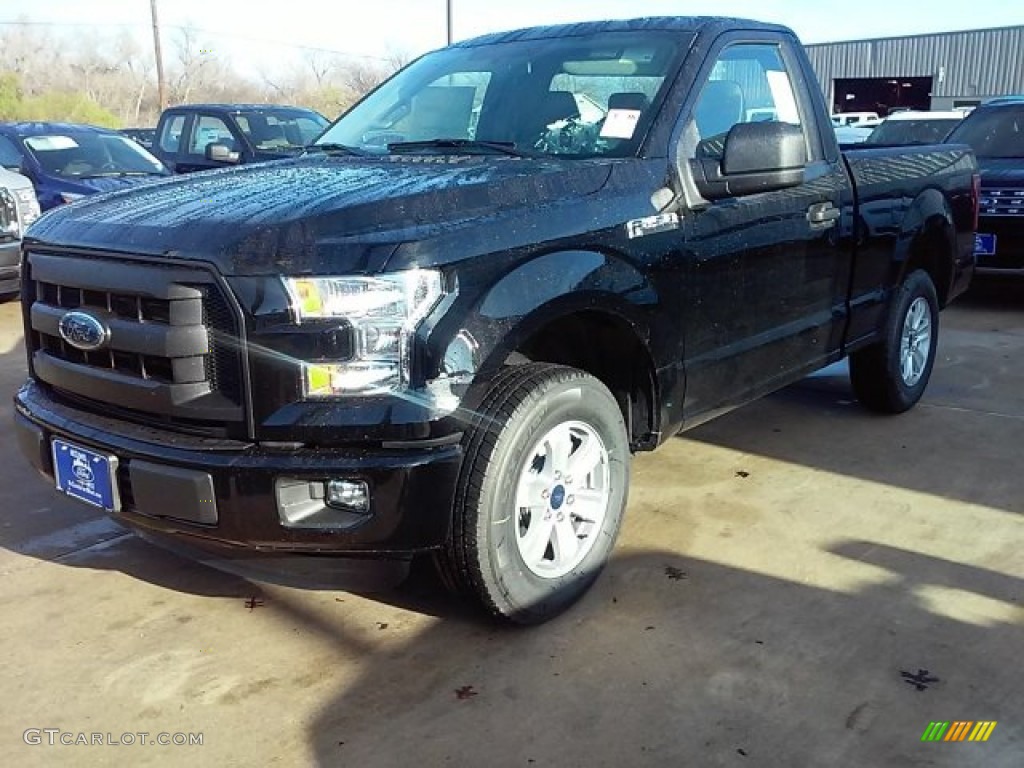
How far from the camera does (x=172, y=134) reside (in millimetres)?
12289

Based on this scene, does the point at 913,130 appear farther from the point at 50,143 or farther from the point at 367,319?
the point at 367,319

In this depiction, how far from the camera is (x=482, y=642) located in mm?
3150

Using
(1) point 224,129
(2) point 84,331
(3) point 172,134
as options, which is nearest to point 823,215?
(2) point 84,331

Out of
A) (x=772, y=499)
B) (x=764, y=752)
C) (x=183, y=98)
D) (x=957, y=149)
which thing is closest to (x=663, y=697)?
(x=764, y=752)

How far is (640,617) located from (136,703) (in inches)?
61.6

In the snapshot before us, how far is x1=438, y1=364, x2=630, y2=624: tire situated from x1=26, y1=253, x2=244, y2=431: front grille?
2.35ft

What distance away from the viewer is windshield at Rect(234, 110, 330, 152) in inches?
454

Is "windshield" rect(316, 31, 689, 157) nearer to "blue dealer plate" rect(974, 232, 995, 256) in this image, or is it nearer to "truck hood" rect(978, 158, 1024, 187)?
"truck hood" rect(978, 158, 1024, 187)

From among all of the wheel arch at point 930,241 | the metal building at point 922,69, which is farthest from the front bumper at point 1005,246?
the metal building at point 922,69

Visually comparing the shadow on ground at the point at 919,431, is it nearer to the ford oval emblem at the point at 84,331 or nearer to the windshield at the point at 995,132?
the ford oval emblem at the point at 84,331

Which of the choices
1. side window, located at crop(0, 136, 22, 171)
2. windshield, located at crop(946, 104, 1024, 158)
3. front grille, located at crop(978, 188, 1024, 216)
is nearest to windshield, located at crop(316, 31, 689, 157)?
front grille, located at crop(978, 188, 1024, 216)

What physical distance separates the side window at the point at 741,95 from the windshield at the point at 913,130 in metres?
8.41

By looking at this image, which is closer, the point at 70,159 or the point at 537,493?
the point at 537,493

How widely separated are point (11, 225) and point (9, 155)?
1963 millimetres
